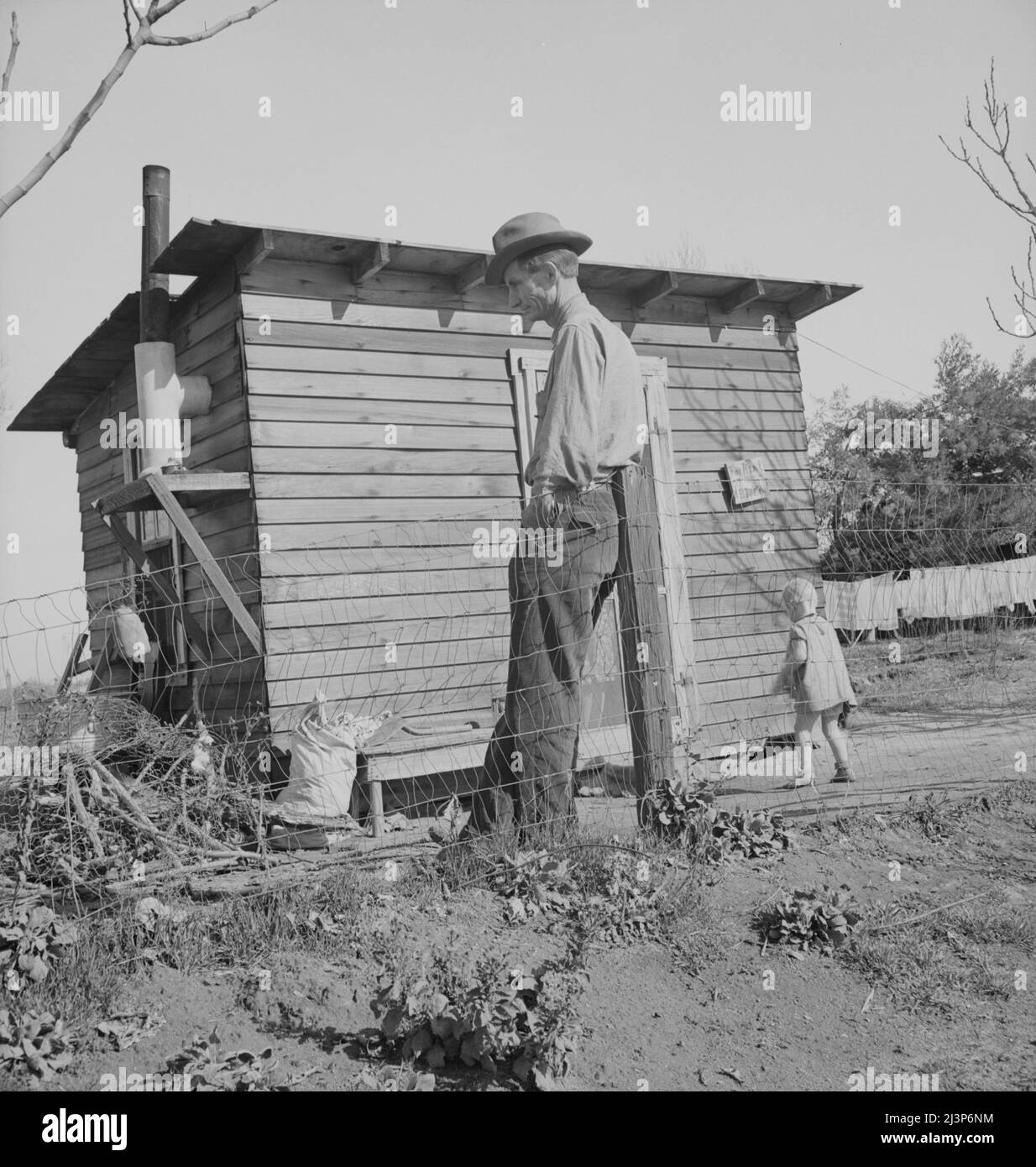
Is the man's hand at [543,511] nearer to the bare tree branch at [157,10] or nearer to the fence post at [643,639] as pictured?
the fence post at [643,639]

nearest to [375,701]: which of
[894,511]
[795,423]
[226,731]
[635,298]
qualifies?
[226,731]

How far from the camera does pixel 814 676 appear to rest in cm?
664

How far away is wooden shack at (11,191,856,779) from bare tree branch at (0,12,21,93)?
9.34ft

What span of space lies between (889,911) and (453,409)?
459cm

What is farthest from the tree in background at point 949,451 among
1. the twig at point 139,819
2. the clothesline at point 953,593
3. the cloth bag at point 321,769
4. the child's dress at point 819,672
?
the twig at point 139,819

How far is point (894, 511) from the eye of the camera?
18828 mm

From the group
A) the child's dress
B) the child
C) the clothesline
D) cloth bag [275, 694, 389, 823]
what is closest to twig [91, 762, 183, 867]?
cloth bag [275, 694, 389, 823]

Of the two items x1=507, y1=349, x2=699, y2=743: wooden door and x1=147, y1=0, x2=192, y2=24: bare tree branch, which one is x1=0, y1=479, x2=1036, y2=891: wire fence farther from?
x1=147, y1=0, x2=192, y2=24: bare tree branch

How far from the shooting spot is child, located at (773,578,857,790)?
6.53 metres

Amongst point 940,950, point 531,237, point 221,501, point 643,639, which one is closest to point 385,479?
point 221,501

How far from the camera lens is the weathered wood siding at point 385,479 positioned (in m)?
6.68

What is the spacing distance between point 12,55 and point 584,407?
7.73ft

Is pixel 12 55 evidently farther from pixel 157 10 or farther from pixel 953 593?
→ pixel 953 593
